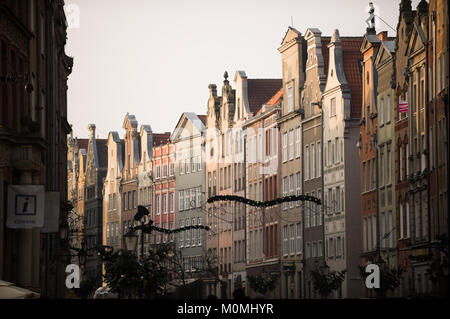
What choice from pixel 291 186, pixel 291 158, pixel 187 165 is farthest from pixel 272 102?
pixel 187 165

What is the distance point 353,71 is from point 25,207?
1778 inches

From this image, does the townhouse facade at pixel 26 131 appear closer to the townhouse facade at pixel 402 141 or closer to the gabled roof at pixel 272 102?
the townhouse facade at pixel 402 141

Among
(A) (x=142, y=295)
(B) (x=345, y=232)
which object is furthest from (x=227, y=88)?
(A) (x=142, y=295)

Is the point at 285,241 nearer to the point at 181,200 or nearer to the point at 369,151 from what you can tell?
the point at 369,151

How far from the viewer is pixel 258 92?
95.8 m

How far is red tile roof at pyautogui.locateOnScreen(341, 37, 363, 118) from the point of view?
73.2 metres

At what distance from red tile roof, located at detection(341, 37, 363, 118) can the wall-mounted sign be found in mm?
43076

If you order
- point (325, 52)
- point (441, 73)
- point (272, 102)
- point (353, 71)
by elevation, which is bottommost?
point (441, 73)

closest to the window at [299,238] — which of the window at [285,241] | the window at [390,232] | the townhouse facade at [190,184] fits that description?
the window at [285,241]

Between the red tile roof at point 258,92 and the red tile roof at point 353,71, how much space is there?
19.2m

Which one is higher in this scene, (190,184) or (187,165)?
(187,165)

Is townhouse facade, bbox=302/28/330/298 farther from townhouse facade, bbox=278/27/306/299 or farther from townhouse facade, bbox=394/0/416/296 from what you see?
townhouse facade, bbox=394/0/416/296
